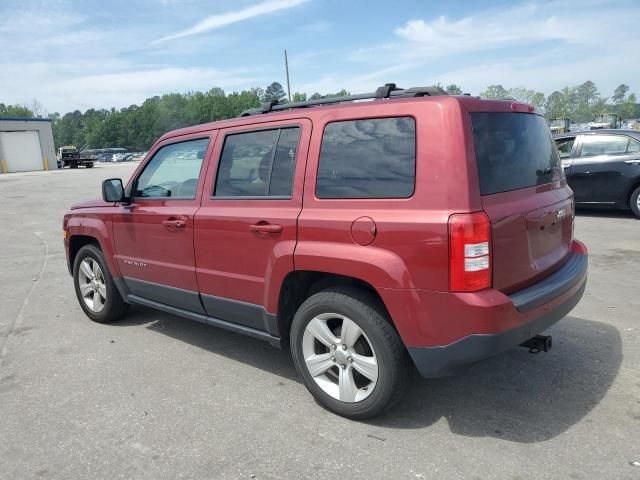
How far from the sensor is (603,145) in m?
9.79

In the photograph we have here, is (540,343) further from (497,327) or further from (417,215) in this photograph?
(417,215)

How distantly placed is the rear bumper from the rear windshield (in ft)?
1.94

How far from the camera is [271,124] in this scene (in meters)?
3.51

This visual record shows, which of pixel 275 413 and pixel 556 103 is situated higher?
pixel 556 103

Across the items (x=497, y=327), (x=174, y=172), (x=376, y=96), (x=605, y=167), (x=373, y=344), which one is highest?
(x=376, y=96)

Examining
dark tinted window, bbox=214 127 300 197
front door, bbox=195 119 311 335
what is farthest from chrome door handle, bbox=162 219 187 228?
dark tinted window, bbox=214 127 300 197

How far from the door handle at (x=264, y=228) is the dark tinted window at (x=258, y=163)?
22 centimetres

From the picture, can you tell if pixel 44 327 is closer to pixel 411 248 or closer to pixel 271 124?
pixel 271 124

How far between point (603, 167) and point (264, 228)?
853 centimetres

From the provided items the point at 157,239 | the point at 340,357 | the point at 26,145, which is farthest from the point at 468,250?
the point at 26,145

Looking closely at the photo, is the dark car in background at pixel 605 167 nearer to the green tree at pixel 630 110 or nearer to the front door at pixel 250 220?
the front door at pixel 250 220

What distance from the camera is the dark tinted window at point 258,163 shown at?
11.0 feet

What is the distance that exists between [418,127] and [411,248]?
66cm

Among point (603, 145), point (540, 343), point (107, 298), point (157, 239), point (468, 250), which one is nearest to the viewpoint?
point (468, 250)
